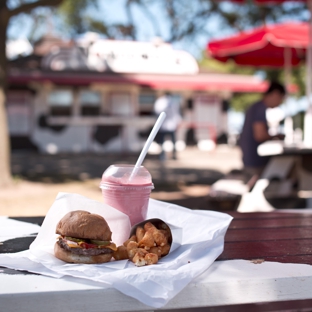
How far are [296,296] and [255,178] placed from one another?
13.4 feet

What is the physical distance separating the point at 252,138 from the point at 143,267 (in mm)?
4279

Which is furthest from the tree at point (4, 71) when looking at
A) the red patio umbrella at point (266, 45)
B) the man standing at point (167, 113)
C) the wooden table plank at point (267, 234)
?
the wooden table plank at point (267, 234)

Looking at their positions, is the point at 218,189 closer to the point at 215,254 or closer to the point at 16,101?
the point at 215,254

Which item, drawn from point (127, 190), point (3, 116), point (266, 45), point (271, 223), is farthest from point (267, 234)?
point (3, 116)

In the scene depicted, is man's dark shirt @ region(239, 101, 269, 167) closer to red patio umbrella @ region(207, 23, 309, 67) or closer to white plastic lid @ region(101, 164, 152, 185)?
red patio umbrella @ region(207, 23, 309, 67)

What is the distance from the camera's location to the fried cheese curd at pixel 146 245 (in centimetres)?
133

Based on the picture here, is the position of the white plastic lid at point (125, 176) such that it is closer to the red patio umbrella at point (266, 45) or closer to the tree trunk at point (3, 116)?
the red patio umbrella at point (266, 45)

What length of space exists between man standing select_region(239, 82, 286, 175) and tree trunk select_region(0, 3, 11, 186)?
455 cm

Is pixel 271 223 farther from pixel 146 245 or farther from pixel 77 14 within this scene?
pixel 77 14

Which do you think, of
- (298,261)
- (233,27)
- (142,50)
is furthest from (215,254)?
(233,27)

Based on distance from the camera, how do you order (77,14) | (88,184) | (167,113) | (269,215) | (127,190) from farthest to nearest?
(77,14) < (167,113) < (88,184) < (269,215) < (127,190)

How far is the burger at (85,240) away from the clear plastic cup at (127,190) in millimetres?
189

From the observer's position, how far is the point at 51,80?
54.4 feet

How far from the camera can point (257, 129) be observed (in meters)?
5.27
